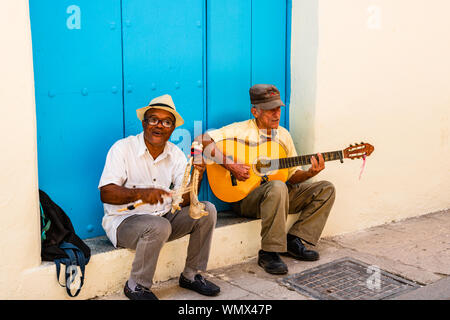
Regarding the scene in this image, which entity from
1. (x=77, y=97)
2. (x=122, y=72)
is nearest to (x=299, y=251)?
(x=122, y=72)

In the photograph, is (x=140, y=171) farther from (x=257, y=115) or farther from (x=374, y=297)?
(x=374, y=297)

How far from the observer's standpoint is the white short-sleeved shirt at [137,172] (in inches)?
128

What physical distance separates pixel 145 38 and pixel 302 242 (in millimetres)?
2060

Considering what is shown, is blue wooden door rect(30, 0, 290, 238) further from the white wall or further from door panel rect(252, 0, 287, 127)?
the white wall

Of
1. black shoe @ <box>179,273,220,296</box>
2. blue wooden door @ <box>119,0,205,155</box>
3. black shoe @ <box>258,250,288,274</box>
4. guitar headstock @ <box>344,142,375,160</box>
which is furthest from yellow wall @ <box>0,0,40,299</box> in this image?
guitar headstock @ <box>344,142,375,160</box>

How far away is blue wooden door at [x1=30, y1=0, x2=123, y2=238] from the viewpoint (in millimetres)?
3271

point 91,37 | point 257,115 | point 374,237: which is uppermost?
point 91,37

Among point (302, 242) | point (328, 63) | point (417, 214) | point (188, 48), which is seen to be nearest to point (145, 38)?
point (188, 48)

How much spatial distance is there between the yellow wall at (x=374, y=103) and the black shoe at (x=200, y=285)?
0.89ft

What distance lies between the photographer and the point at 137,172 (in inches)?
132

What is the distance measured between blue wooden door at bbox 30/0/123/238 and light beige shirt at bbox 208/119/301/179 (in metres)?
0.78

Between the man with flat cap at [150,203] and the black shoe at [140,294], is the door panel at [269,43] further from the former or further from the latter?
the black shoe at [140,294]

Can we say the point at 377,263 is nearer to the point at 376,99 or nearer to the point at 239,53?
the point at 376,99
